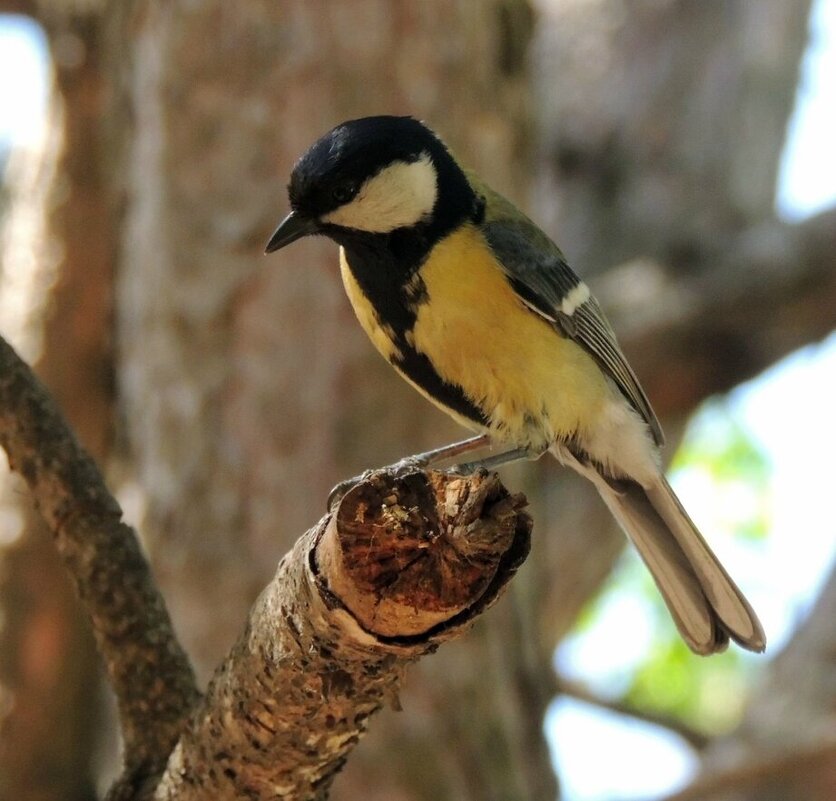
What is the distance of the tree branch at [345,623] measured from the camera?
4.64 ft

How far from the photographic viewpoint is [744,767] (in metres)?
3.10

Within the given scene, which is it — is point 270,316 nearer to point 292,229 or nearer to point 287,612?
point 292,229

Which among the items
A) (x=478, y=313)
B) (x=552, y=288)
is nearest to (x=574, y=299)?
(x=552, y=288)

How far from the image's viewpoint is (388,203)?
2.18 meters

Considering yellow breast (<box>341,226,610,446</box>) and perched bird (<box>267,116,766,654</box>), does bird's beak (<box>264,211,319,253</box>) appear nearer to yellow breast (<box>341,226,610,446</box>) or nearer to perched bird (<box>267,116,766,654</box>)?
perched bird (<box>267,116,766,654</box>)

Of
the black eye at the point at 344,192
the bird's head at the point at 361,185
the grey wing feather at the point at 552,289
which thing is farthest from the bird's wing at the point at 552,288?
the black eye at the point at 344,192

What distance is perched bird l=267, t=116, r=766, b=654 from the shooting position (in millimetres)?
2137

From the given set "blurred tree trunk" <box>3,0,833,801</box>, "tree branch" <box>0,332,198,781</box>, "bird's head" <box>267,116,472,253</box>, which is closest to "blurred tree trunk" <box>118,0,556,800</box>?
"blurred tree trunk" <box>3,0,833,801</box>

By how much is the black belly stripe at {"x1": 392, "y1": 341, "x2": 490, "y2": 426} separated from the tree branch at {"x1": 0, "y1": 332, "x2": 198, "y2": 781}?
0.62m

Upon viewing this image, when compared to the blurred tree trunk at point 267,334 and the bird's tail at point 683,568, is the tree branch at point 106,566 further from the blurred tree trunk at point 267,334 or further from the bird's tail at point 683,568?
the blurred tree trunk at point 267,334

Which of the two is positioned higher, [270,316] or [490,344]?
[270,316]

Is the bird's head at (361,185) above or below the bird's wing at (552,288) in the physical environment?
above

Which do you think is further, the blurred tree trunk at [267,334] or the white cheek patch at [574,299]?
the blurred tree trunk at [267,334]

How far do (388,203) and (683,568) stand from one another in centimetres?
96
